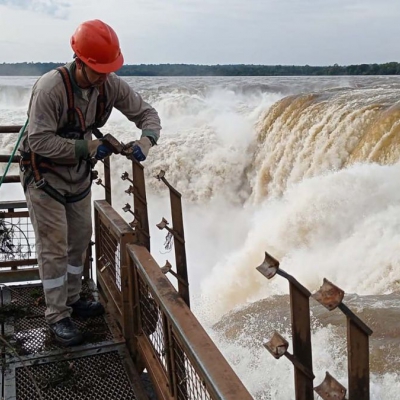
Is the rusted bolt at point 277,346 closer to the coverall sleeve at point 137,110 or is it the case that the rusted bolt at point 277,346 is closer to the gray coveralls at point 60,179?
the gray coveralls at point 60,179

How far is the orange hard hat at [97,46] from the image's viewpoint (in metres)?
2.86

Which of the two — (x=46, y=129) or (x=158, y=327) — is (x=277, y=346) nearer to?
(x=158, y=327)

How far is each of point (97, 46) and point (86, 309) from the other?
168 cm

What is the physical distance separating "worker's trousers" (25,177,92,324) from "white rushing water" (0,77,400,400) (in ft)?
6.08

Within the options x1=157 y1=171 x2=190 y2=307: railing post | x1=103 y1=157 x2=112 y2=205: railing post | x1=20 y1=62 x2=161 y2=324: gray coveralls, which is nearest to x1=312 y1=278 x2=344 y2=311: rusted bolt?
x1=157 y1=171 x2=190 y2=307: railing post

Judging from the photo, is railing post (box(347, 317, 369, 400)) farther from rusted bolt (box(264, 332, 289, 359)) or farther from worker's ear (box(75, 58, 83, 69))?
worker's ear (box(75, 58, 83, 69))

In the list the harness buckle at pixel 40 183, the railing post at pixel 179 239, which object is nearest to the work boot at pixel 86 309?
the harness buckle at pixel 40 183

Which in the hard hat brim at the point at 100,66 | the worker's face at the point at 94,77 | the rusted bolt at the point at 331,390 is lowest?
the rusted bolt at the point at 331,390

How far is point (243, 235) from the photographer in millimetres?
12633

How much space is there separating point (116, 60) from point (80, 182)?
0.75m

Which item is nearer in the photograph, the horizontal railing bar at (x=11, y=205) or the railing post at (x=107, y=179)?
the railing post at (x=107, y=179)

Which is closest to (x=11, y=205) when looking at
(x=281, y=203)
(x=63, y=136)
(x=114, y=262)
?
(x=114, y=262)

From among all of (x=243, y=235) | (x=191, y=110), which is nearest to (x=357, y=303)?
(x=243, y=235)

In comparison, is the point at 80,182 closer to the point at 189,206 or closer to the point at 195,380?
the point at 195,380
